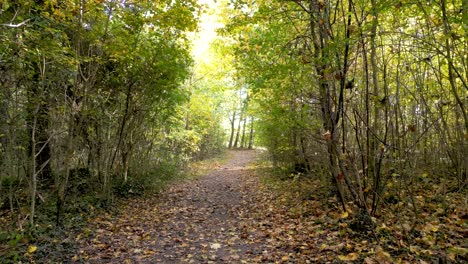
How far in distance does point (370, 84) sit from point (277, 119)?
373 cm

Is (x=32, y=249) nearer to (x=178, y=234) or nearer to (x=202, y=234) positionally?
(x=178, y=234)

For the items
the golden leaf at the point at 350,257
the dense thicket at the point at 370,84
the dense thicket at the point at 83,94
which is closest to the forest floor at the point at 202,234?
the golden leaf at the point at 350,257

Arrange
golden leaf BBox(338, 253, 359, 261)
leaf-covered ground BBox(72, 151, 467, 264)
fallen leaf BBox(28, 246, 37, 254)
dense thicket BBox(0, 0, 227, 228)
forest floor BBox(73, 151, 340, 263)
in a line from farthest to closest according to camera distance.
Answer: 1. dense thicket BBox(0, 0, 227, 228)
2. forest floor BBox(73, 151, 340, 263)
3. fallen leaf BBox(28, 246, 37, 254)
4. leaf-covered ground BBox(72, 151, 467, 264)
5. golden leaf BBox(338, 253, 359, 261)

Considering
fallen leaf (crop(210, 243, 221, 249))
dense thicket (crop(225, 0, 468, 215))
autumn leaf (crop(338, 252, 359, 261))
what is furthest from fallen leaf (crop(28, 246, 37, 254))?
dense thicket (crop(225, 0, 468, 215))

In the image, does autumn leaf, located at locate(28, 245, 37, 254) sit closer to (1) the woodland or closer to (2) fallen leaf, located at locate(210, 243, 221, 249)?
(1) the woodland

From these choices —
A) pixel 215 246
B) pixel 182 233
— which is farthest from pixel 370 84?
pixel 182 233

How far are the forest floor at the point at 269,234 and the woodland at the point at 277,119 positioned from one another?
0.05 meters

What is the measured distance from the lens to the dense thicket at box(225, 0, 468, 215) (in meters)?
4.60

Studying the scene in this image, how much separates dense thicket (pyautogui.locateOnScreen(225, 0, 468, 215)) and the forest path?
7.23ft

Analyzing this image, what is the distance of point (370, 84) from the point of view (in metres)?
5.88

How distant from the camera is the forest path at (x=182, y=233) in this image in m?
5.23

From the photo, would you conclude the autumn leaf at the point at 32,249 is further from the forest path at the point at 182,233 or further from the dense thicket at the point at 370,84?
the dense thicket at the point at 370,84

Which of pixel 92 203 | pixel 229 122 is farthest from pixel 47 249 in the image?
pixel 229 122

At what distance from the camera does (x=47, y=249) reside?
5258 mm
